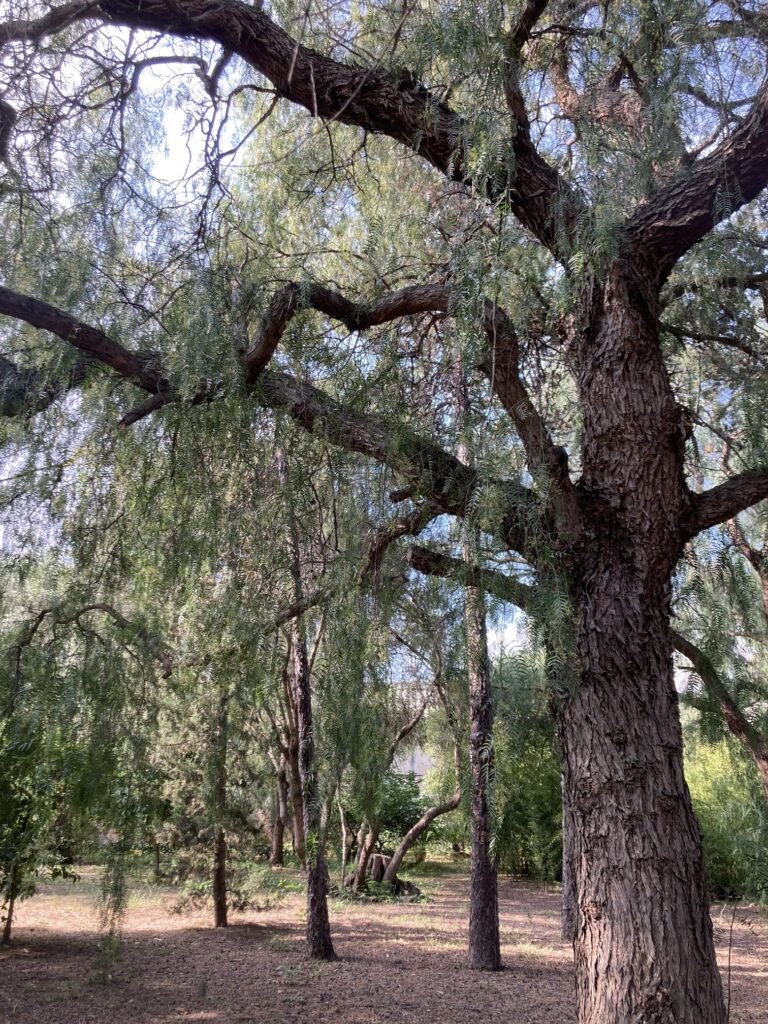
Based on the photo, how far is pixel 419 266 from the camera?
3188 mm

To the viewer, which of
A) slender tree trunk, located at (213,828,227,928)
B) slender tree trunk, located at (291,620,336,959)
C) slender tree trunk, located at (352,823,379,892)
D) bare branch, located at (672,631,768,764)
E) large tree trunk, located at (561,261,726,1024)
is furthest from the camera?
slender tree trunk, located at (352,823,379,892)

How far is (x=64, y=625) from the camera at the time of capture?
2930 millimetres

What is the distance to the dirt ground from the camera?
439 centimetres

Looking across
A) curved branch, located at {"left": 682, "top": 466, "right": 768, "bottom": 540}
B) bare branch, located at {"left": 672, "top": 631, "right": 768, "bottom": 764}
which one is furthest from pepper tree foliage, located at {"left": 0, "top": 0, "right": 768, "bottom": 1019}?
bare branch, located at {"left": 672, "top": 631, "right": 768, "bottom": 764}

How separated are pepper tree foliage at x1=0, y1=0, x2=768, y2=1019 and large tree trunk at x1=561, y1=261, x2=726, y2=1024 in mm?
39

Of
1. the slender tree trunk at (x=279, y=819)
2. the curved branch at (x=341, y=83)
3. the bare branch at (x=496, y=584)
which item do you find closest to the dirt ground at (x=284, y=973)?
the slender tree trunk at (x=279, y=819)

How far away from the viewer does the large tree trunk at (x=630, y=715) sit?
1895 mm

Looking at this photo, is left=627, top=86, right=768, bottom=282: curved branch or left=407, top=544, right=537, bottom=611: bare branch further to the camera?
left=627, top=86, right=768, bottom=282: curved branch

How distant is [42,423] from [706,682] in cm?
283

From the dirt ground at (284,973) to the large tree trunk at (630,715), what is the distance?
9.53 ft

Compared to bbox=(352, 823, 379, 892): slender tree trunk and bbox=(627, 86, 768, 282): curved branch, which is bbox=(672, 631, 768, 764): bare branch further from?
bbox=(352, 823, 379, 892): slender tree trunk

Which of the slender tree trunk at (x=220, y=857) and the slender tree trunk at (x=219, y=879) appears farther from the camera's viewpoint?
the slender tree trunk at (x=219, y=879)

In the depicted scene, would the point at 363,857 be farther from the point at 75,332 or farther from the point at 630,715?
the point at 75,332

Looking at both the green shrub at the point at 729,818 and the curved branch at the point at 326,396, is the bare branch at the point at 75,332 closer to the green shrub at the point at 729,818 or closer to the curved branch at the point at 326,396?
the curved branch at the point at 326,396
